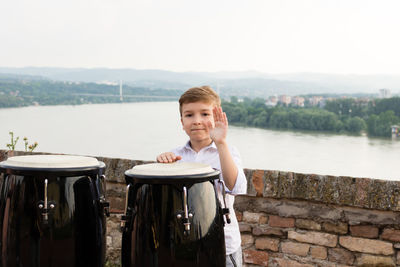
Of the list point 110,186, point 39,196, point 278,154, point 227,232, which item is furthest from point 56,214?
point 278,154

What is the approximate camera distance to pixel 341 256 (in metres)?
2.80

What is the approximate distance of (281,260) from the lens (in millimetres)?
2947

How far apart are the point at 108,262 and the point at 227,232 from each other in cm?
170

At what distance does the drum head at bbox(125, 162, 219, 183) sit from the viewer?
1.76 m

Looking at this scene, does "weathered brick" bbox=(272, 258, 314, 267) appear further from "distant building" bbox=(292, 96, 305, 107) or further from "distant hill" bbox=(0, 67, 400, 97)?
"distant hill" bbox=(0, 67, 400, 97)

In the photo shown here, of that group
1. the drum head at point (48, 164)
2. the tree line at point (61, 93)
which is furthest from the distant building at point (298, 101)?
the drum head at point (48, 164)

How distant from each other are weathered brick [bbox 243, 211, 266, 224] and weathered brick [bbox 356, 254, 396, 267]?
66 centimetres

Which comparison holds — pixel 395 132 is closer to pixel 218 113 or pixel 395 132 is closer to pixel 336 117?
pixel 336 117

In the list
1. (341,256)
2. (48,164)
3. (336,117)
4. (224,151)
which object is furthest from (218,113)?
(336,117)

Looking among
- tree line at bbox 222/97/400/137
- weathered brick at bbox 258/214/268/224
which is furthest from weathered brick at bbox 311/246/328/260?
tree line at bbox 222/97/400/137

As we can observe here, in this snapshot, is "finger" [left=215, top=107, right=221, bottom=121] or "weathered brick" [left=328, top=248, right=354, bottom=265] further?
"weathered brick" [left=328, top=248, right=354, bottom=265]

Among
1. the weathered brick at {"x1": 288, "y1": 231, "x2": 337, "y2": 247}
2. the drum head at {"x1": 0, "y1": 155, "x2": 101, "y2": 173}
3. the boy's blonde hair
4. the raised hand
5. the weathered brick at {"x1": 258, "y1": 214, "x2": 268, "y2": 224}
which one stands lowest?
the weathered brick at {"x1": 288, "y1": 231, "x2": 337, "y2": 247}

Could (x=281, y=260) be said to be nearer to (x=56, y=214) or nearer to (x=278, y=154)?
(x=56, y=214)

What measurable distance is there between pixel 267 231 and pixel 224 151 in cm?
120
